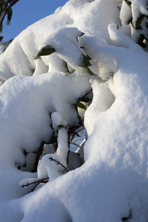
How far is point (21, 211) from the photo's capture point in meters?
0.93

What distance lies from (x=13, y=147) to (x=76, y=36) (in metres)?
0.59

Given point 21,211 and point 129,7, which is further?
point 129,7

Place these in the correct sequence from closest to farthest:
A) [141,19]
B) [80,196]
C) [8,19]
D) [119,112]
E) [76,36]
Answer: [80,196]
[119,112]
[76,36]
[141,19]
[8,19]

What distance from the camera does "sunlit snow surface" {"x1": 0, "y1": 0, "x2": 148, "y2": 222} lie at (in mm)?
854

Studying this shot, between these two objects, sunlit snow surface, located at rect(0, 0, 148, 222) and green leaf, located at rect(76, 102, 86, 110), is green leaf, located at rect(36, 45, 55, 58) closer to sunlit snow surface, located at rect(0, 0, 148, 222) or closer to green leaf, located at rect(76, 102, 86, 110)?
sunlit snow surface, located at rect(0, 0, 148, 222)

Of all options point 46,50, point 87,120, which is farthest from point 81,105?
point 46,50

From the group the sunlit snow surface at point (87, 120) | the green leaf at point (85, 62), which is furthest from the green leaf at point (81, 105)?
the green leaf at point (85, 62)

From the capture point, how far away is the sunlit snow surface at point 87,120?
85cm

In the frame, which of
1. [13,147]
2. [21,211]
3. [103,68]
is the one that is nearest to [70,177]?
[21,211]

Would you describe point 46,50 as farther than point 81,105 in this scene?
No

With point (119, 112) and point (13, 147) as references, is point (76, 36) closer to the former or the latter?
point (119, 112)

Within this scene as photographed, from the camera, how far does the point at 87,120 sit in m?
1.14

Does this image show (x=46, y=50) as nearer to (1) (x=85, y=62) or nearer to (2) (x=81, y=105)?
(1) (x=85, y=62)

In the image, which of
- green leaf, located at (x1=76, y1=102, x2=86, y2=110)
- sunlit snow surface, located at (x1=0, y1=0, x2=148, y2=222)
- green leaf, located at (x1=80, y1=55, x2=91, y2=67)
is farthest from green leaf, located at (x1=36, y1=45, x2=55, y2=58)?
green leaf, located at (x1=76, y1=102, x2=86, y2=110)
